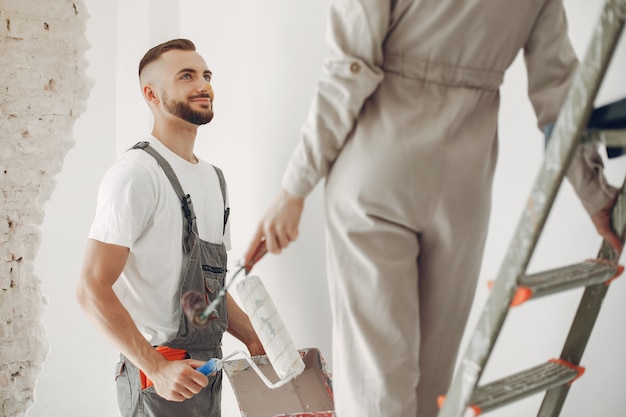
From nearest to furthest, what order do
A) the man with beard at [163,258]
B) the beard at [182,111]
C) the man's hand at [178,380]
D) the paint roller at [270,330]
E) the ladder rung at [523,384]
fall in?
1. the ladder rung at [523,384]
2. the paint roller at [270,330]
3. the man's hand at [178,380]
4. the man with beard at [163,258]
5. the beard at [182,111]

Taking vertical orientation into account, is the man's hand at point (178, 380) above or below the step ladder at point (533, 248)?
below

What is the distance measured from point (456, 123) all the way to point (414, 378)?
461mm

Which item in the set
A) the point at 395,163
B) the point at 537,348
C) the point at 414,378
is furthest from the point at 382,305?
the point at 537,348

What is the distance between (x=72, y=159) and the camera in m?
3.16

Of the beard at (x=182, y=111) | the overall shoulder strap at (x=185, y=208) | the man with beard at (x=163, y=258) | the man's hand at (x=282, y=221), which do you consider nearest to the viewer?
the man's hand at (x=282, y=221)

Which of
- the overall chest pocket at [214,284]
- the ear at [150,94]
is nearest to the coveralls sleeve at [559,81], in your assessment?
the overall chest pocket at [214,284]

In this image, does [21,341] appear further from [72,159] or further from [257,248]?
[257,248]

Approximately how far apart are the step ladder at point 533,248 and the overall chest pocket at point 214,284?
1.11 metres

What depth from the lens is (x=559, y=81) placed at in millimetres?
1166

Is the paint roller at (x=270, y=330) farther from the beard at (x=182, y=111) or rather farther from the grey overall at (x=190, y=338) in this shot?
the beard at (x=182, y=111)

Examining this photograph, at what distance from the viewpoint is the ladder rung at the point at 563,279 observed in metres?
0.95

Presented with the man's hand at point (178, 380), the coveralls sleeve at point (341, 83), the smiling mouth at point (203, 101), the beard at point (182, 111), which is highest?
the coveralls sleeve at point (341, 83)

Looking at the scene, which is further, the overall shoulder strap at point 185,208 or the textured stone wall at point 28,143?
the textured stone wall at point 28,143

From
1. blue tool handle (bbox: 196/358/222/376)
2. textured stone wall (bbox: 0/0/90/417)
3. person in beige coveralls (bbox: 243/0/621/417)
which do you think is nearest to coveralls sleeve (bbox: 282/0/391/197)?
person in beige coveralls (bbox: 243/0/621/417)
